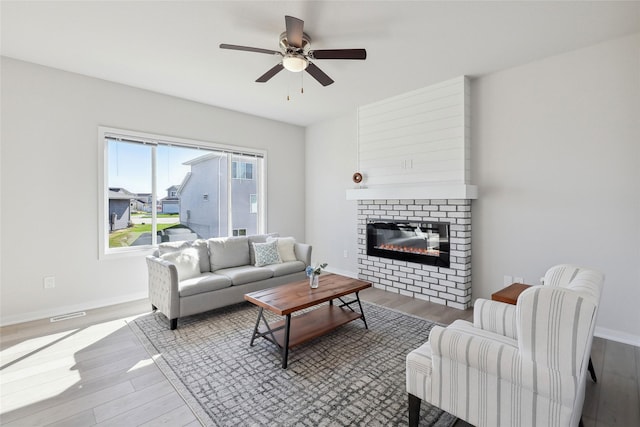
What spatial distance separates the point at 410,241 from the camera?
4.30 m

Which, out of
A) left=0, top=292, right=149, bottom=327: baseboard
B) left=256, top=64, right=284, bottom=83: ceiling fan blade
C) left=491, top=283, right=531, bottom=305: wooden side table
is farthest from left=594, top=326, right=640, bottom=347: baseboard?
left=0, top=292, right=149, bottom=327: baseboard

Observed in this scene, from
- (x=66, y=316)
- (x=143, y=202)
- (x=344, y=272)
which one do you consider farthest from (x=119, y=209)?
(x=344, y=272)

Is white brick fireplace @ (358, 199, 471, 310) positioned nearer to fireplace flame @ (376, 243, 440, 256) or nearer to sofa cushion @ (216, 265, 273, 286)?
fireplace flame @ (376, 243, 440, 256)

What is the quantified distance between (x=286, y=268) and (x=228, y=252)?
0.81 m

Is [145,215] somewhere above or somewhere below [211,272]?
above

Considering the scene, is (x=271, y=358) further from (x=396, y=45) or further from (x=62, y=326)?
(x=396, y=45)

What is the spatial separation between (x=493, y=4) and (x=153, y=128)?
4.18m

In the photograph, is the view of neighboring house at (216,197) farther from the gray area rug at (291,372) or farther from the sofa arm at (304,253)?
the gray area rug at (291,372)

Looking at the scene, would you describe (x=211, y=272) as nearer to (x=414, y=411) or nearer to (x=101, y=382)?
(x=101, y=382)

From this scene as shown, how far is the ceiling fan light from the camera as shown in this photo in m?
2.62

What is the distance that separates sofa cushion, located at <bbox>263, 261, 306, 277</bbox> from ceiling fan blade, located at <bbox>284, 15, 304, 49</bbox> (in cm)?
269

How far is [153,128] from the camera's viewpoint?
4168 mm

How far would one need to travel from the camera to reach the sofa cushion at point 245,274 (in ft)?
11.8

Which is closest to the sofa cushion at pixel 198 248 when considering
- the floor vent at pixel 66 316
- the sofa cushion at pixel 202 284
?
the sofa cushion at pixel 202 284
